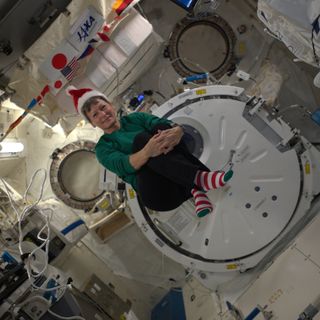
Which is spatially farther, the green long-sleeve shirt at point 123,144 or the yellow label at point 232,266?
the yellow label at point 232,266

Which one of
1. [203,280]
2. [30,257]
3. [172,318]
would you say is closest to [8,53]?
[30,257]

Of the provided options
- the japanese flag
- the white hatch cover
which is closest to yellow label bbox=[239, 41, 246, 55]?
the white hatch cover

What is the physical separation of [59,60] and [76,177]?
56.3 inches

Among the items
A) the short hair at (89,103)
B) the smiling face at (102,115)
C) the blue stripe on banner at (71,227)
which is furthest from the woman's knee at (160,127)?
the blue stripe on banner at (71,227)

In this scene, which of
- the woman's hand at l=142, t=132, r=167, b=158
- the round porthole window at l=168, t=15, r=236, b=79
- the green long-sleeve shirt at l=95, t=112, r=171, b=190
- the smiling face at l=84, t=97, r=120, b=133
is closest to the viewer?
the woman's hand at l=142, t=132, r=167, b=158

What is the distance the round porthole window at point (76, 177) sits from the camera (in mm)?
4109

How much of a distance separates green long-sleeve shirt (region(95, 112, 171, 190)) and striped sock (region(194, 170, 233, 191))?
1.34 ft

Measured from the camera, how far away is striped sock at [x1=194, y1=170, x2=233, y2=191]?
8.13ft

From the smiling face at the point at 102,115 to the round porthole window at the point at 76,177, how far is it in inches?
62.0

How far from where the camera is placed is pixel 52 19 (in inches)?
118

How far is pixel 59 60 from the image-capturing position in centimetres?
306

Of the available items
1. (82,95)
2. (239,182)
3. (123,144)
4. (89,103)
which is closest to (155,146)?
(123,144)

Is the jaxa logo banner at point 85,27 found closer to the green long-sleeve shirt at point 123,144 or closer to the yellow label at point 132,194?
the green long-sleeve shirt at point 123,144

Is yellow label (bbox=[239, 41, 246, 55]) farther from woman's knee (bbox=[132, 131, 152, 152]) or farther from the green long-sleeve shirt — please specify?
woman's knee (bbox=[132, 131, 152, 152])
